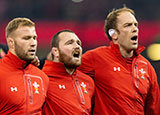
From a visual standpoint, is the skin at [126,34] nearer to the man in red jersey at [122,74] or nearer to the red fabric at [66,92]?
the man in red jersey at [122,74]

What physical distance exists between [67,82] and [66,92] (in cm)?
9

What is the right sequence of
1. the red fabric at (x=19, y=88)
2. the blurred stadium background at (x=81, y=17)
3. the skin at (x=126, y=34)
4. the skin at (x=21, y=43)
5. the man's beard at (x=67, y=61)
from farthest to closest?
the blurred stadium background at (x=81, y=17) < the skin at (x=126, y=34) < the man's beard at (x=67, y=61) < the skin at (x=21, y=43) < the red fabric at (x=19, y=88)

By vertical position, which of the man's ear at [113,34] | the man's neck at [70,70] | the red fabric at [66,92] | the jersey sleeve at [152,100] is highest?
the man's ear at [113,34]

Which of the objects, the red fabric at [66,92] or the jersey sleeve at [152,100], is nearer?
the red fabric at [66,92]

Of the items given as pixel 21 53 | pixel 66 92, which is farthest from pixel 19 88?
pixel 66 92

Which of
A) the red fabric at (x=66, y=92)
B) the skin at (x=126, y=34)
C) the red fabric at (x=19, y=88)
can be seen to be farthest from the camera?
the skin at (x=126, y=34)

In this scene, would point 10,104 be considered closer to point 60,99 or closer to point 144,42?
point 60,99

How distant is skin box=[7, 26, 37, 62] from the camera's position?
2418mm

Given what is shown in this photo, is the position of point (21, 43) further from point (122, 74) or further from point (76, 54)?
point (122, 74)

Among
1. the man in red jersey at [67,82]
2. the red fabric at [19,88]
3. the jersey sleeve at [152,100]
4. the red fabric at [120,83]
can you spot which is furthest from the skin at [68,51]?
the jersey sleeve at [152,100]

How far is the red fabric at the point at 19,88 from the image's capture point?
2242 millimetres

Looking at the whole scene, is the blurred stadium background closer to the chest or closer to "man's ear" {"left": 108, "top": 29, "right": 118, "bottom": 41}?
"man's ear" {"left": 108, "top": 29, "right": 118, "bottom": 41}

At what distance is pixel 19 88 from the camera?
231 centimetres

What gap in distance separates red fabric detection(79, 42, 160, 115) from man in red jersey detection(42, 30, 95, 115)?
109mm
